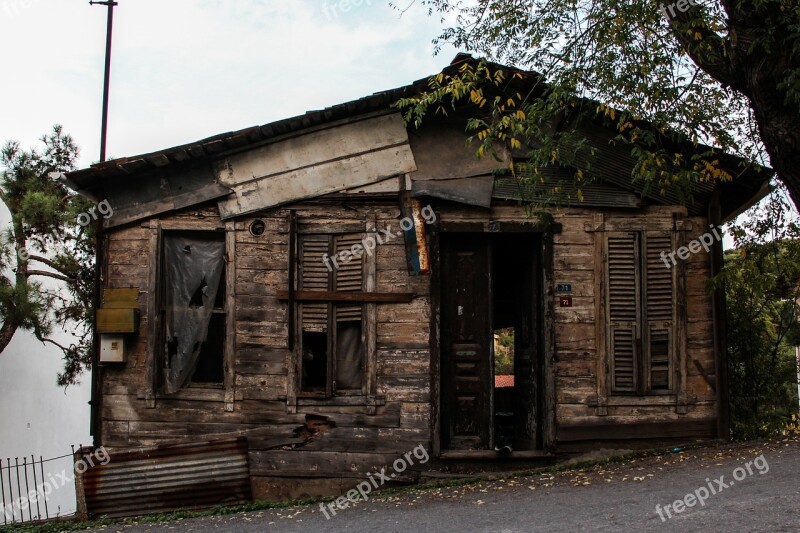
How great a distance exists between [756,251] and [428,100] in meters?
4.85

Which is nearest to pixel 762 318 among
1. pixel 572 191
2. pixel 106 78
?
pixel 572 191

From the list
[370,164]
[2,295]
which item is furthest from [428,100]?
[2,295]

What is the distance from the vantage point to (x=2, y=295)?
40.9ft

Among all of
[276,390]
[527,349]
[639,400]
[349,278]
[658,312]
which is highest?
[349,278]

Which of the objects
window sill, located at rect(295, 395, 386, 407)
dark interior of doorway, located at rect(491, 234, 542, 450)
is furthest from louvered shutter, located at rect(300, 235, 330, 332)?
dark interior of doorway, located at rect(491, 234, 542, 450)

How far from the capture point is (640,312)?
30.9 ft

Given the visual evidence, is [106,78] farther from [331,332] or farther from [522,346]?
[522,346]

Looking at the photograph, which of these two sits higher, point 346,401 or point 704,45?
point 704,45

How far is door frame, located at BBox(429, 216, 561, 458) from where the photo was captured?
30.3 feet

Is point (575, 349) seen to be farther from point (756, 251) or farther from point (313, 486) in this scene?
point (313, 486)

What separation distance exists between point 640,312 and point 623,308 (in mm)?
206

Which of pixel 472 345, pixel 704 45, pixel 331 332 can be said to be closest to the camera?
pixel 704 45

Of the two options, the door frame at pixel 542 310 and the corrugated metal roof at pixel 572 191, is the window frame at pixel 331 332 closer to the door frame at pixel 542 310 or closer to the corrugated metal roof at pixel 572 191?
the door frame at pixel 542 310

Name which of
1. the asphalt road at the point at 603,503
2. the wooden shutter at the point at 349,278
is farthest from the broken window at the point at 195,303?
the asphalt road at the point at 603,503
